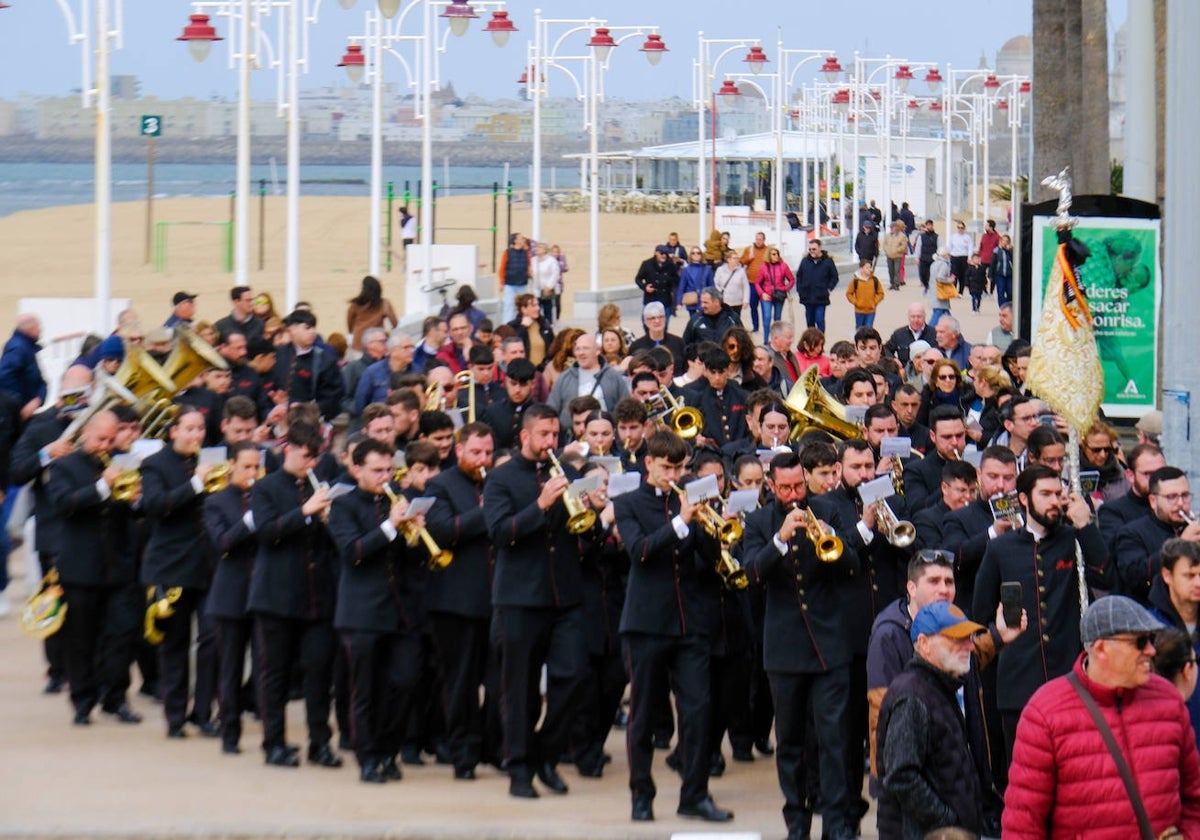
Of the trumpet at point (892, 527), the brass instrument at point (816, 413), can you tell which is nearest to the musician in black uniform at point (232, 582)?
the trumpet at point (892, 527)

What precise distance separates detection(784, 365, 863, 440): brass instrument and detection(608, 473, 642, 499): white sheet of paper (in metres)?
3.48

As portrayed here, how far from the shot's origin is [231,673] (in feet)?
38.2

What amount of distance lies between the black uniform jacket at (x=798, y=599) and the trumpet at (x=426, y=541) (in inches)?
66.7

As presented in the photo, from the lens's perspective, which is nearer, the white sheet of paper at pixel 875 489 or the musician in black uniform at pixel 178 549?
the white sheet of paper at pixel 875 489

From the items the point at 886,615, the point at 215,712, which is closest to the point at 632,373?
the point at 215,712

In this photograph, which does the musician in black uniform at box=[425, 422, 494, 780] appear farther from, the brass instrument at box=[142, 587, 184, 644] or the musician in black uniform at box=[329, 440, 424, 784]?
the brass instrument at box=[142, 587, 184, 644]

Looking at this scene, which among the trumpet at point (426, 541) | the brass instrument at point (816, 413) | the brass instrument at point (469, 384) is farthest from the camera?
the brass instrument at point (469, 384)

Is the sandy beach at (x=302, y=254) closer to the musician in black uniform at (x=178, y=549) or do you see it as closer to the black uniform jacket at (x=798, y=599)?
the musician in black uniform at (x=178, y=549)

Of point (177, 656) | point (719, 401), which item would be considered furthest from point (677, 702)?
point (719, 401)

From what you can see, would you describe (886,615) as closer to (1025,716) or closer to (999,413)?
(1025,716)

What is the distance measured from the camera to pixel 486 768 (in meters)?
11.6

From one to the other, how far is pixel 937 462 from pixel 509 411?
3.87 m

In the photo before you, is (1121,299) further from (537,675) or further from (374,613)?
(374,613)

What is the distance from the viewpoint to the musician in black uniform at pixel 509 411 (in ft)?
47.6
